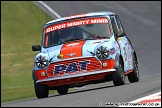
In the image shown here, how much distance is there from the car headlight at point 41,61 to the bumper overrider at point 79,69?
0.46 ft

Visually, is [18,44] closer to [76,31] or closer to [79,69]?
[76,31]

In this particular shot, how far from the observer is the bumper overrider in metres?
11.1

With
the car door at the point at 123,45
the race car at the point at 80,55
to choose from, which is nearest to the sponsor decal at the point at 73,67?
the race car at the point at 80,55

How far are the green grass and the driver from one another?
4.29 metres

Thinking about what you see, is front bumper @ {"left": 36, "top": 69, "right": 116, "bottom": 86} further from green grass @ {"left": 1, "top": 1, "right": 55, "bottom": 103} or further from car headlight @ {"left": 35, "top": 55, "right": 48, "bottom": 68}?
green grass @ {"left": 1, "top": 1, "right": 55, "bottom": 103}

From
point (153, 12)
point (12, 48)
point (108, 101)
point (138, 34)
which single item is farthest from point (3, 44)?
point (108, 101)

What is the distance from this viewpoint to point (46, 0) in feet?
108

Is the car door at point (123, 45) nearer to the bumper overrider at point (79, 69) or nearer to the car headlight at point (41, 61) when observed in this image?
the bumper overrider at point (79, 69)

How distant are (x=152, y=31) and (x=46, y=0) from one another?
362 inches

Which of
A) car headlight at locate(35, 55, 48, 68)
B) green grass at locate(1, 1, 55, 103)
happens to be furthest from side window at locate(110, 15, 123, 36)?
green grass at locate(1, 1, 55, 103)

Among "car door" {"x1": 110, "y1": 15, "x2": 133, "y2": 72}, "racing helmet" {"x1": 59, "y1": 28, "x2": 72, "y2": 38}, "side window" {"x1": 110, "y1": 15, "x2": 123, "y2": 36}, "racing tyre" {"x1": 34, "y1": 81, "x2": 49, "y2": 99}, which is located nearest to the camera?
"racing tyre" {"x1": 34, "y1": 81, "x2": 49, "y2": 99}

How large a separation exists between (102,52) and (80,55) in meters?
0.45

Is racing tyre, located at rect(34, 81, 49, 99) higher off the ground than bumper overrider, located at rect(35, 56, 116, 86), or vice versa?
bumper overrider, located at rect(35, 56, 116, 86)

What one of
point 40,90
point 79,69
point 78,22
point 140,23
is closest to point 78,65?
point 79,69
